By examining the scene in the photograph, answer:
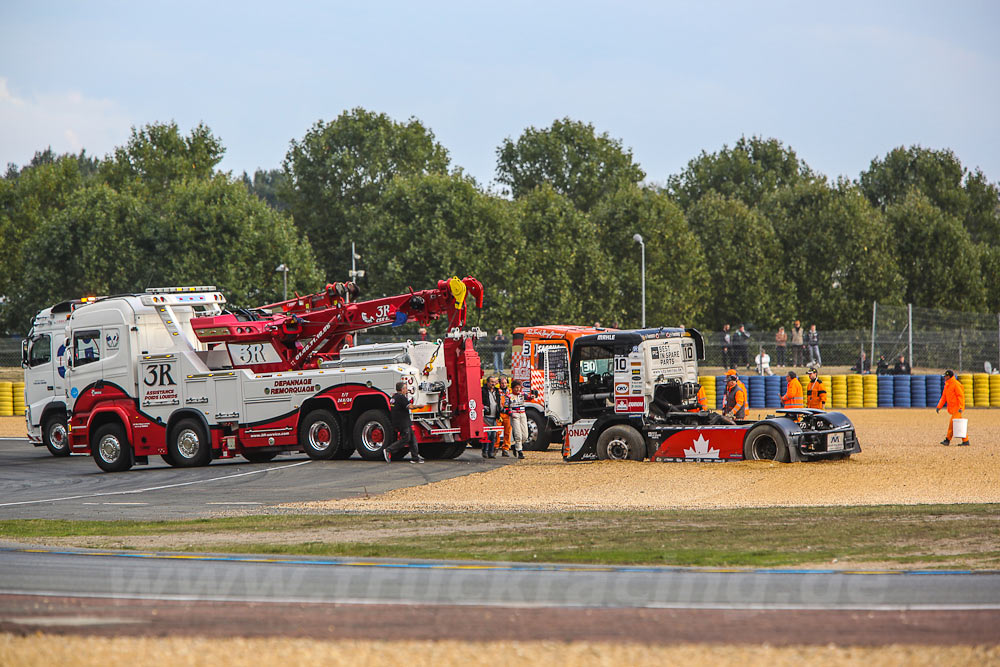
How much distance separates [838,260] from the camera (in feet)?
240

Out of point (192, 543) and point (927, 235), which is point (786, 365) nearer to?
point (927, 235)

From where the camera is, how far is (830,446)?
22.0m

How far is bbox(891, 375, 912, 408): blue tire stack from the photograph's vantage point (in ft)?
141

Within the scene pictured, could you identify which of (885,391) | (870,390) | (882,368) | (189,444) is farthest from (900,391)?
(189,444)

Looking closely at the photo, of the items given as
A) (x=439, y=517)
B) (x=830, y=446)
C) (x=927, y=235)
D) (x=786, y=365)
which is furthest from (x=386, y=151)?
(x=439, y=517)

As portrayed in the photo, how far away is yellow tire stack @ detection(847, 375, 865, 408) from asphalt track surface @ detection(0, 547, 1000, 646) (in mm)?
34490

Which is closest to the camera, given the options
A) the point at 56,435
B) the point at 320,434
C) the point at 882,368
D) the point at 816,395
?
the point at 320,434

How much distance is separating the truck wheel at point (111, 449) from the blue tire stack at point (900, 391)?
90.8 feet

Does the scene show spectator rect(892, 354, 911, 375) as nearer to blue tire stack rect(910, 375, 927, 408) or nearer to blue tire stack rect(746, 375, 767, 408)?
blue tire stack rect(910, 375, 927, 408)

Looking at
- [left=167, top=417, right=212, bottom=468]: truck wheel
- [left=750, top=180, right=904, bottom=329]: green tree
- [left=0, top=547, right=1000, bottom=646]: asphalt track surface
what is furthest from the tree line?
[left=0, top=547, right=1000, bottom=646]: asphalt track surface

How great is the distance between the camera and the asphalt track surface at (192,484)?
57.7 ft

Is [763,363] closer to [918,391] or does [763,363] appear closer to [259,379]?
[918,391]

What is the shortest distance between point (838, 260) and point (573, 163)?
3234cm

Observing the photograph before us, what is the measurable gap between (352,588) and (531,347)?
17104 mm
